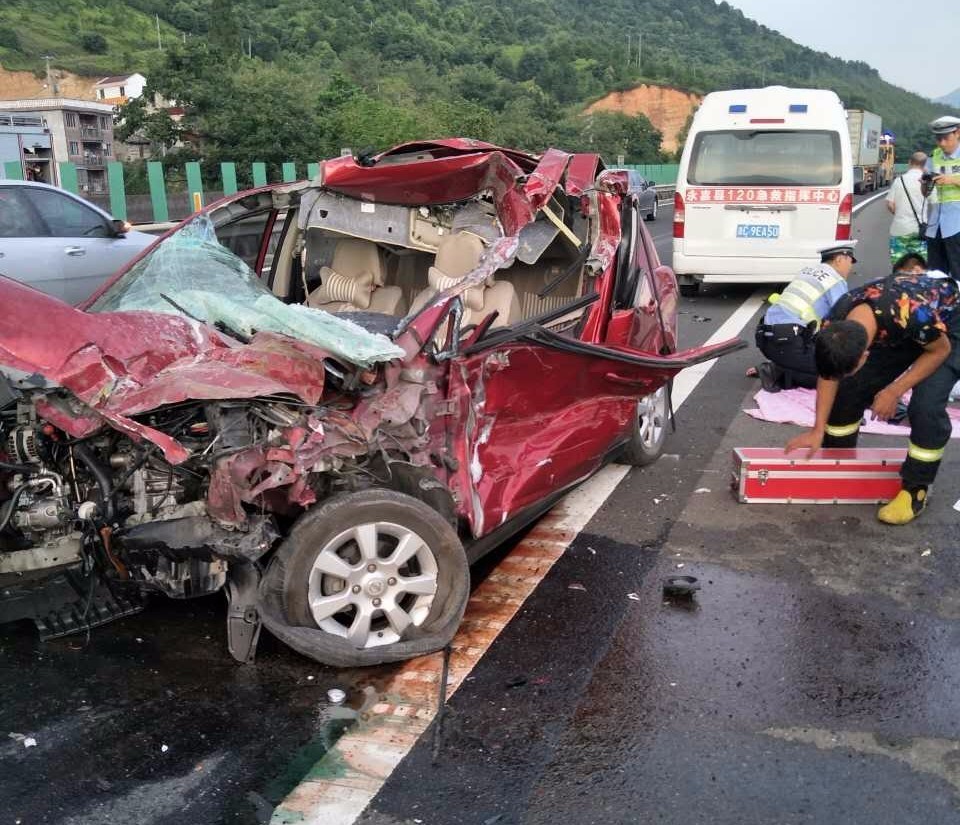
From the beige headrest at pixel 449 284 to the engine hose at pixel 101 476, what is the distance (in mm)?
1913

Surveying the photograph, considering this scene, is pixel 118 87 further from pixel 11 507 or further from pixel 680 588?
pixel 680 588

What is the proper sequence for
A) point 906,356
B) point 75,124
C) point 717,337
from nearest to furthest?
point 906,356 < point 717,337 < point 75,124

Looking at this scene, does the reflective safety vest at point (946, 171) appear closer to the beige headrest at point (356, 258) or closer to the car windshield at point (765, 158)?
the car windshield at point (765, 158)

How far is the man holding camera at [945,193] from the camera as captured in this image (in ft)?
26.5

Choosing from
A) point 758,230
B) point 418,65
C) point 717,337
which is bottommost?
point 717,337

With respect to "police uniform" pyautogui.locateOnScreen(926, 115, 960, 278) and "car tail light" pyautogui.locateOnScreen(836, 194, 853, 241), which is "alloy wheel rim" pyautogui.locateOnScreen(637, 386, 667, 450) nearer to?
"police uniform" pyautogui.locateOnScreen(926, 115, 960, 278)

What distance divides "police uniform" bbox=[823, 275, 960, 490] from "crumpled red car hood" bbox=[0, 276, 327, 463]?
2.81 m

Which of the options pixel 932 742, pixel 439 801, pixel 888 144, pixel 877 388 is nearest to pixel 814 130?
pixel 877 388

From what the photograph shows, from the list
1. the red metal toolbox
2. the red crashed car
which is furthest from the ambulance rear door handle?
the red crashed car

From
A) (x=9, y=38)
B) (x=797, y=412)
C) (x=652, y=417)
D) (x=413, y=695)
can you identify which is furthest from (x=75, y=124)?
(x=413, y=695)

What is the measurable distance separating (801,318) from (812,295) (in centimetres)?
21

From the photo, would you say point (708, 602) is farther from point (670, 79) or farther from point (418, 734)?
point (670, 79)

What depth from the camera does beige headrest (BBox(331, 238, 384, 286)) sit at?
209 inches

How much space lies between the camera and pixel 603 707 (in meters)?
3.17
